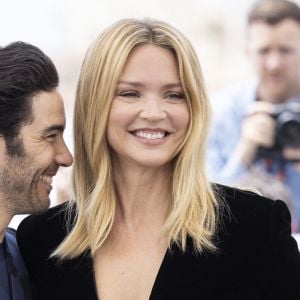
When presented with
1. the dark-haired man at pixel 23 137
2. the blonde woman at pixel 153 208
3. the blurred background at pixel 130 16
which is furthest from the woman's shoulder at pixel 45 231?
the blurred background at pixel 130 16

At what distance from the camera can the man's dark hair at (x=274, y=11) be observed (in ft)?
11.5

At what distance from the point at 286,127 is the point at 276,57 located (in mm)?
351

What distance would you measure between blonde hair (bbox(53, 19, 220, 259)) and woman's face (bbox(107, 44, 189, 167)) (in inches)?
1.1

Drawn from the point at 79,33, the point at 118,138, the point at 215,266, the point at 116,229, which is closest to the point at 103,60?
the point at 118,138

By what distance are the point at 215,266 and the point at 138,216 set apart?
1.20 ft

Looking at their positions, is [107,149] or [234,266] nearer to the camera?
[234,266]

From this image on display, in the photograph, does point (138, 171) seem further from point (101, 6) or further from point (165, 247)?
point (101, 6)

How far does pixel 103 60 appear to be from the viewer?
7.80ft

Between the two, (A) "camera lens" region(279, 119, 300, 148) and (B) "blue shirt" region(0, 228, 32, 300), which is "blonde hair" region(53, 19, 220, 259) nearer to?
(B) "blue shirt" region(0, 228, 32, 300)

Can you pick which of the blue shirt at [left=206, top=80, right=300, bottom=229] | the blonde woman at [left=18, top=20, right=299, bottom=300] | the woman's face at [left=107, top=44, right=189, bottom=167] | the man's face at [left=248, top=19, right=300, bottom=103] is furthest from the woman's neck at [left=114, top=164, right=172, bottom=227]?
the man's face at [left=248, top=19, right=300, bottom=103]

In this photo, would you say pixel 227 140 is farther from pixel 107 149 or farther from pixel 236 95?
pixel 107 149

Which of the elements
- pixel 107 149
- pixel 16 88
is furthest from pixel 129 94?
pixel 16 88

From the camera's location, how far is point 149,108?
2326 millimetres

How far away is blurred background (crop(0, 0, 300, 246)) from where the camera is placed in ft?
11.9
